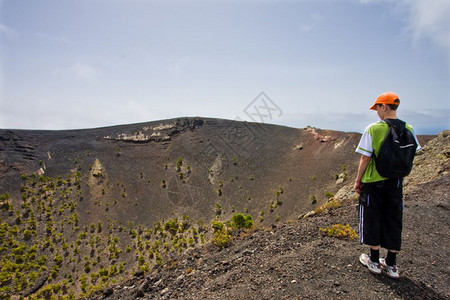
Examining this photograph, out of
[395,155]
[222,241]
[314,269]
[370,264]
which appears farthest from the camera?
[222,241]

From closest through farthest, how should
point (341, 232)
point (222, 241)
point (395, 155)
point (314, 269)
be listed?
point (395, 155) < point (314, 269) < point (341, 232) < point (222, 241)

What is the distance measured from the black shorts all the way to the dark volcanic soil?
0.50 meters

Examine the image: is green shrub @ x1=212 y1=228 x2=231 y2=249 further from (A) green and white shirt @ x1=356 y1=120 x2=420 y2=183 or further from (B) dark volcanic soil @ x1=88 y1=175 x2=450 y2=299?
(A) green and white shirt @ x1=356 y1=120 x2=420 y2=183

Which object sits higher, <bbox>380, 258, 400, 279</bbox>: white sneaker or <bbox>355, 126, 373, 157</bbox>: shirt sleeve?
<bbox>355, 126, 373, 157</bbox>: shirt sleeve

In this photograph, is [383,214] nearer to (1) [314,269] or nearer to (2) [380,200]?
(2) [380,200]

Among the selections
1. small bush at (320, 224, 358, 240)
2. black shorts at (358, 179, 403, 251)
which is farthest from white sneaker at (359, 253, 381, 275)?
small bush at (320, 224, 358, 240)

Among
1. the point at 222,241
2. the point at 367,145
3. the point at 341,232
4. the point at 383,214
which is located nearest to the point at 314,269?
the point at 383,214

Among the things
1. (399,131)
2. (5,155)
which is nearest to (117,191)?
(5,155)

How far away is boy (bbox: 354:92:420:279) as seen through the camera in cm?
374

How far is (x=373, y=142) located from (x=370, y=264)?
1706mm

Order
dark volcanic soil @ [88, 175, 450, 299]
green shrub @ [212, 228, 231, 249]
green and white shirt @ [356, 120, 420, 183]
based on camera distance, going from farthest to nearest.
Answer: green shrub @ [212, 228, 231, 249], green and white shirt @ [356, 120, 420, 183], dark volcanic soil @ [88, 175, 450, 299]

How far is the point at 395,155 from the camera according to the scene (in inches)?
142

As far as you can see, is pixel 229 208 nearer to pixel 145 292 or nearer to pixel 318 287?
pixel 145 292

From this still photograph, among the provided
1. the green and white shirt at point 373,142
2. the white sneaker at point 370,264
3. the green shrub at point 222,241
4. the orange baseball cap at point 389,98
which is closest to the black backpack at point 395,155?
the green and white shirt at point 373,142
